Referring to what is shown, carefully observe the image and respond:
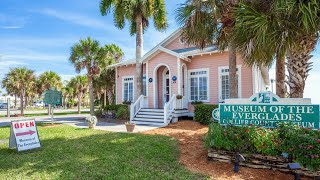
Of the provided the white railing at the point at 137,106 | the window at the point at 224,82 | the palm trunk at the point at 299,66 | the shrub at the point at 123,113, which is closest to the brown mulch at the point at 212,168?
the palm trunk at the point at 299,66

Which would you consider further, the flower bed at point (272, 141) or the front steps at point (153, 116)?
the front steps at point (153, 116)

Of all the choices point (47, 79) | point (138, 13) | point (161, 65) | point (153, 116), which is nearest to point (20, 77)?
point (47, 79)

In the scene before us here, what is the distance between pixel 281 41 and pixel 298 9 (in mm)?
906

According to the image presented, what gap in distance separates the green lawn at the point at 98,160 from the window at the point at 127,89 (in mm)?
10419

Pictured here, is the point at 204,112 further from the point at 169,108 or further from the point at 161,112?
the point at 161,112

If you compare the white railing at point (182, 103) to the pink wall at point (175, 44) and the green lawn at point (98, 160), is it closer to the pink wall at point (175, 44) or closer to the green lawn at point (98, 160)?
the pink wall at point (175, 44)

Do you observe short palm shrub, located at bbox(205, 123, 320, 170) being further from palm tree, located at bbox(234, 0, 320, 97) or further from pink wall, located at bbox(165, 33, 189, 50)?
pink wall, located at bbox(165, 33, 189, 50)

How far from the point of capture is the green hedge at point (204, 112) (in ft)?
41.5

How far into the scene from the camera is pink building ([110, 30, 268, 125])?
542 inches

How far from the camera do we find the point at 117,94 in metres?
20.1

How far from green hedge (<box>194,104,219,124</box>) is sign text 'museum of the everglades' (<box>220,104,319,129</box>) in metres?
6.12

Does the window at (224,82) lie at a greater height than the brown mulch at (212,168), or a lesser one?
greater

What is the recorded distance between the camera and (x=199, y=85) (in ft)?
50.6

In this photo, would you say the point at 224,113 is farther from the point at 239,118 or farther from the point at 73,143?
the point at 73,143
